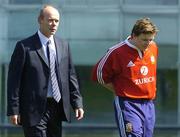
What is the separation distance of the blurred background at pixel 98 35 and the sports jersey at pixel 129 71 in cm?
814

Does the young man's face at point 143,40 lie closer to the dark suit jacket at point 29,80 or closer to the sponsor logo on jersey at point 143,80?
the sponsor logo on jersey at point 143,80

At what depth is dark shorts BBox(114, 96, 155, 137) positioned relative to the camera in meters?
6.08

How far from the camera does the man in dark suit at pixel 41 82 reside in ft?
19.3

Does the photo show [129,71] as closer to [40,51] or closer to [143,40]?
[143,40]

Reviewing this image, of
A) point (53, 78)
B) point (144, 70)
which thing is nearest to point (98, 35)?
point (144, 70)

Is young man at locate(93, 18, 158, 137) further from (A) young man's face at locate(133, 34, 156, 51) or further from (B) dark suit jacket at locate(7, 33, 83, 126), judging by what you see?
(B) dark suit jacket at locate(7, 33, 83, 126)

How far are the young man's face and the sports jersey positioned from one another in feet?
0.24

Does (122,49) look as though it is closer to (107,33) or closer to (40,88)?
(40,88)

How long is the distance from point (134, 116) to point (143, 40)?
2.22 ft

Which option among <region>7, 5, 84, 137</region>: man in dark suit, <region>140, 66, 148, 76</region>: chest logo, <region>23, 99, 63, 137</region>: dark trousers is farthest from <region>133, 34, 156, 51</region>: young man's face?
<region>23, 99, 63, 137</region>: dark trousers

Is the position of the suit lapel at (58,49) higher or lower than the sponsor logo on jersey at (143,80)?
higher

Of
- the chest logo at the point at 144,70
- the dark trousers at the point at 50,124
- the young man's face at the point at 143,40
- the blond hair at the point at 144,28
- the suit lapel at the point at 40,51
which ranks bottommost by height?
the dark trousers at the point at 50,124

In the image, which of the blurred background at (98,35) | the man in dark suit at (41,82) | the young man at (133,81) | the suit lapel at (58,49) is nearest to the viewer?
the man in dark suit at (41,82)

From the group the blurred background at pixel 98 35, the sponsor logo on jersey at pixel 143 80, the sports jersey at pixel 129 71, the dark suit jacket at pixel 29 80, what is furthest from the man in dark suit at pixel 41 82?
the blurred background at pixel 98 35
